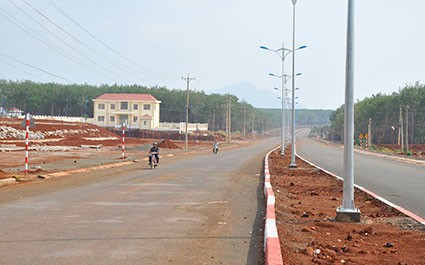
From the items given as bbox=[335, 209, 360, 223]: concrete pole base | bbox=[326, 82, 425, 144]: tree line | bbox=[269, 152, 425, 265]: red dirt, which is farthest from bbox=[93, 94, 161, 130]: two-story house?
bbox=[335, 209, 360, 223]: concrete pole base

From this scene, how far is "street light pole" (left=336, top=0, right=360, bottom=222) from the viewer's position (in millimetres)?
10016

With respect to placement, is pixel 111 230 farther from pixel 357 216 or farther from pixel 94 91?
pixel 94 91

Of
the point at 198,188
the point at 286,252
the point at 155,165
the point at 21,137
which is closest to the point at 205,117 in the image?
the point at 21,137

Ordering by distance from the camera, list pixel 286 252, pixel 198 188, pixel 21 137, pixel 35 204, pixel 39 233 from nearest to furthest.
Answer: pixel 286 252
pixel 39 233
pixel 35 204
pixel 198 188
pixel 21 137

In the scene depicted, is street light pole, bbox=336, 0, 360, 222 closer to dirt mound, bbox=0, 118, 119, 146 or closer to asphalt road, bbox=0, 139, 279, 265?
asphalt road, bbox=0, 139, 279, 265

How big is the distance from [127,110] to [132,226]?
332 ft

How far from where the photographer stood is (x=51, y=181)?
59.4ft

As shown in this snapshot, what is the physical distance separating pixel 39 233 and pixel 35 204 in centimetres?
374

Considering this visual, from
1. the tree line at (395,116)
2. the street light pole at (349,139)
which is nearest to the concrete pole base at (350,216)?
the street light pole at (349,139)

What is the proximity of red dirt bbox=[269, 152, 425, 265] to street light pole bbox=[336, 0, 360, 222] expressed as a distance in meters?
0.27

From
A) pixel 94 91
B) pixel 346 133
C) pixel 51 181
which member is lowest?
pixel 51 181

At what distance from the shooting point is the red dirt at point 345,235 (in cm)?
679

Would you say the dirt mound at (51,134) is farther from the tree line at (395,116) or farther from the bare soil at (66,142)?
the tree line at (395,116)

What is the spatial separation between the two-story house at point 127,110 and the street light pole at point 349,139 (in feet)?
324
